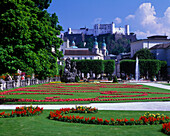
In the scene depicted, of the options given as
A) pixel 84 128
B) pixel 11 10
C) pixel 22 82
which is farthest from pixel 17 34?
pixel 22 82

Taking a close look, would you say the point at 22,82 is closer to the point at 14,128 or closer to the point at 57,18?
the point at 57,18

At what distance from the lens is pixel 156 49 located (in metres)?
93.2

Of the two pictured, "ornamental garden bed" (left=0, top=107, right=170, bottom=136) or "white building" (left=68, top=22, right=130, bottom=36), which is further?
"white building" (left=68, top=22, right=130, bottom=36)

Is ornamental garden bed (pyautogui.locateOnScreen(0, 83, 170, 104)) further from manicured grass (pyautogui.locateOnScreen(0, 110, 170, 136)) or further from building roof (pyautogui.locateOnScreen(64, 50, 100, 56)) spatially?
building roof (pyautogui.locateOnScreen(64, 50, 100, 56))

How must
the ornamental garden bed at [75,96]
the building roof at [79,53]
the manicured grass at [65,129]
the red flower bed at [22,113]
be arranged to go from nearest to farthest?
the manicured grass at [65,129], the red flower bed at [22,113], the ornamental garden bed at [75,96], the building roof at [79,53]

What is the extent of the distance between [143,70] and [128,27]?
12316 cm

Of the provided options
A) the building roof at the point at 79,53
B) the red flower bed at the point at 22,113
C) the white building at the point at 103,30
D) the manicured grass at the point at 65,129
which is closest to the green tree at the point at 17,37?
the red flower bed at the point at 22,113

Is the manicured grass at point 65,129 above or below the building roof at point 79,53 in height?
below

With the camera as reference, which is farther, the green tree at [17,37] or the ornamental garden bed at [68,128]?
the green tree at [17,37]

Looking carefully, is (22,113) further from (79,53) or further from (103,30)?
(103,30)

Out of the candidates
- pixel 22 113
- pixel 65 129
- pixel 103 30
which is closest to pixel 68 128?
pixel 65 129

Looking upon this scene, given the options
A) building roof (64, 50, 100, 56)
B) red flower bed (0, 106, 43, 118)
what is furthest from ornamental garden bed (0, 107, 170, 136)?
building roof (64, 50, 100, 56)

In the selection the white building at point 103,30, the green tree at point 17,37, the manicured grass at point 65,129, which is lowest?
the manicured grass at point 65,129

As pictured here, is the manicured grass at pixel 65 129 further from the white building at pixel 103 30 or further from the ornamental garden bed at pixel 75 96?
the white building at pixel 103 30
